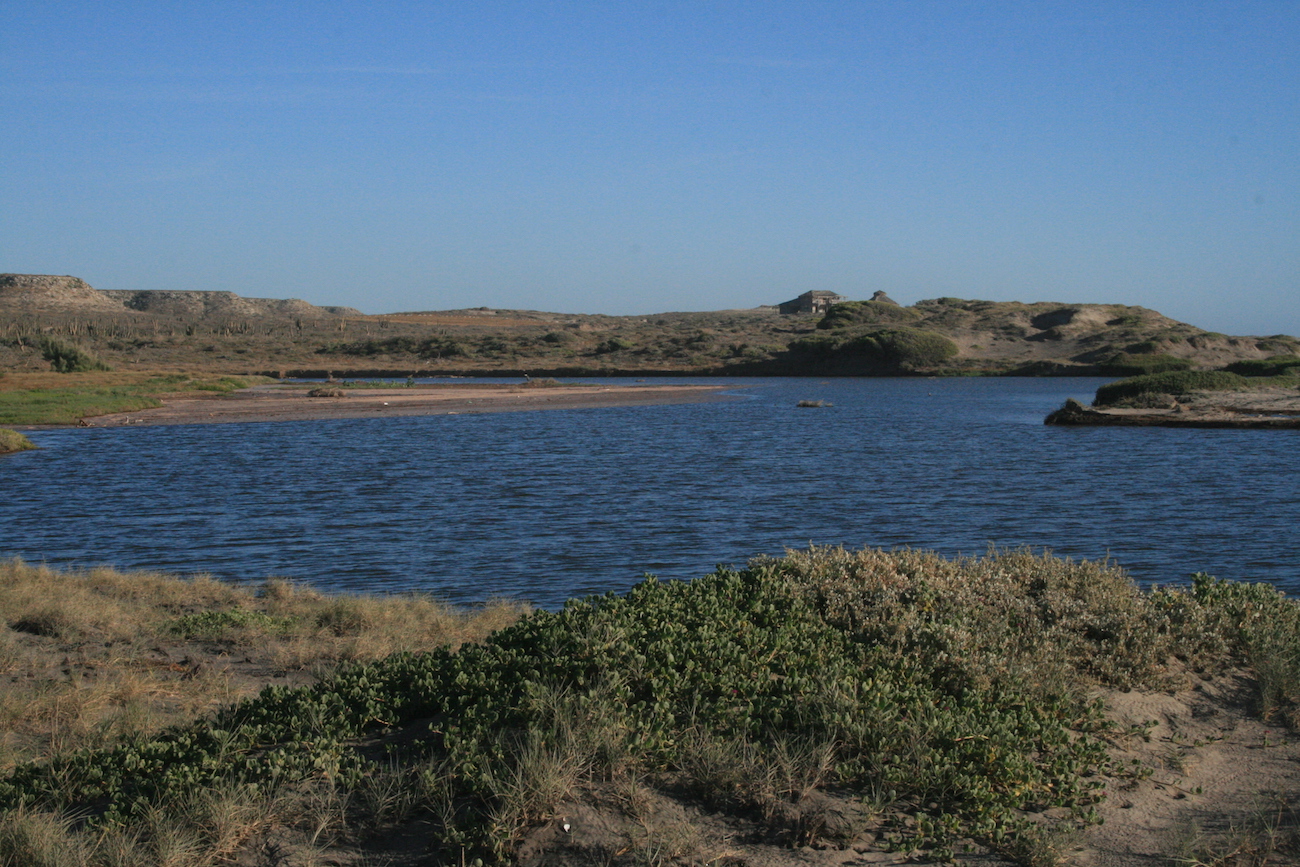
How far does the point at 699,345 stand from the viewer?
115m

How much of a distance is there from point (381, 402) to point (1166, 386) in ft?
123

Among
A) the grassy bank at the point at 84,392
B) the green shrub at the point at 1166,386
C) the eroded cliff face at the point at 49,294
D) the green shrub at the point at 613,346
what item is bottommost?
the grassy bank at the point at 84,392

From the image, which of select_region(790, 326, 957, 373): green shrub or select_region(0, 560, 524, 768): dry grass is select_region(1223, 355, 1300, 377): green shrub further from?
select_region(0, 560, 524, 768): dry grass

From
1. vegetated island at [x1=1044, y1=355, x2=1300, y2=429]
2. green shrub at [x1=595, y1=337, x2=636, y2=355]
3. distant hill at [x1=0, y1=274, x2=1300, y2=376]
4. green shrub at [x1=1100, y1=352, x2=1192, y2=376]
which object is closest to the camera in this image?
vegetated island at [x1=1044, y1=355, x2=1300, y2=429]

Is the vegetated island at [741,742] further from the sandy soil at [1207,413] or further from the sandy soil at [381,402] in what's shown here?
the sandy soil at [381,402]

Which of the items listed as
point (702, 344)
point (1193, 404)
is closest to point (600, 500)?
point (1193, 404)

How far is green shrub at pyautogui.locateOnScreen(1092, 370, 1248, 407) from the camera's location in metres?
46.5

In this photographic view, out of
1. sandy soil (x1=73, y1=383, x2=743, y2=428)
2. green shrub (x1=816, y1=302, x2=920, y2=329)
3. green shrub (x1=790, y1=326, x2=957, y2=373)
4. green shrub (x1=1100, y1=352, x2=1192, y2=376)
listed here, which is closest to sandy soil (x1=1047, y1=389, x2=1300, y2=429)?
sandy soil (x1=73, y1=383, x2=743, y2=428)

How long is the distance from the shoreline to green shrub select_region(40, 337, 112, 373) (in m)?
9.87

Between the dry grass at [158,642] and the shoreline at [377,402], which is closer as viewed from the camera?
the dry grass at [158,642]

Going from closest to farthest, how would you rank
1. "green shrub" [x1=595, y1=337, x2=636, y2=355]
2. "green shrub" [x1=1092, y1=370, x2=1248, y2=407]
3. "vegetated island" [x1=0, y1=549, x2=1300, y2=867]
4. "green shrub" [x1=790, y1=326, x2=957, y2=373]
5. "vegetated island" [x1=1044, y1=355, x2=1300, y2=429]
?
"vegetated island" [x1=0, y1=549, x2=1300, y2=867], "vegetated island" [x1=1044, y1=355, x2=1300, y2=429], "green shrub" [x1=1092, y1=370, x2=1248, y2=407], "green shrub" [x1=790, y1=326, x2=957, y2=373], "green shrub" [x1=595, y1=337, x2=636, y2=355]

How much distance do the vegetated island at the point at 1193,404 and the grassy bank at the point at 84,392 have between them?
131 feet

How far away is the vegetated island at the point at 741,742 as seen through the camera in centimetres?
438

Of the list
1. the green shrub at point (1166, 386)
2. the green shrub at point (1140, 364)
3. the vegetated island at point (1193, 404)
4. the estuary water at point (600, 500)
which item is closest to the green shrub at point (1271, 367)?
the vegetated island at point (1193, 404)
